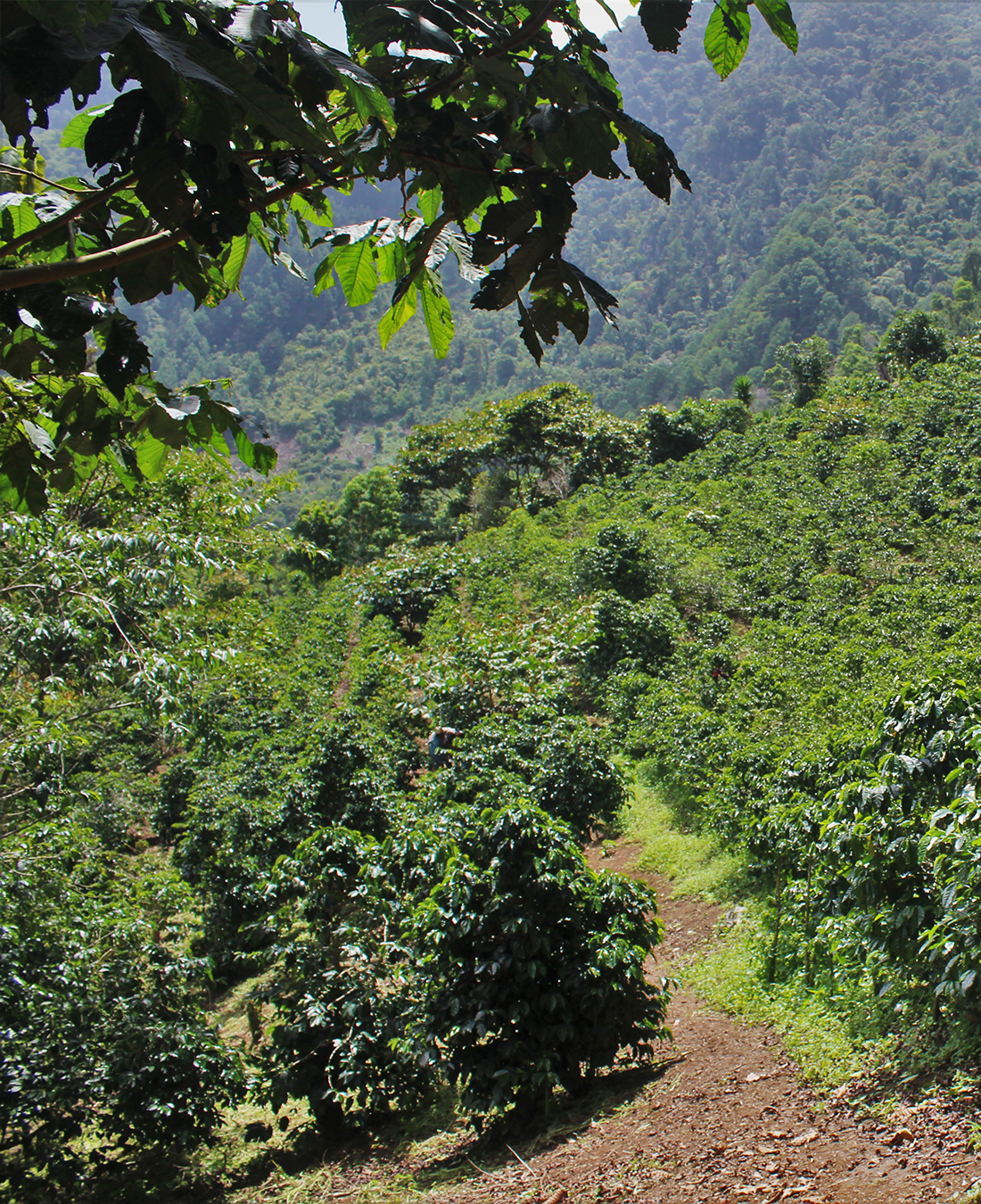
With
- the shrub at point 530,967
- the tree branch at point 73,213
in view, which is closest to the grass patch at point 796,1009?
the shrub at point 530,967

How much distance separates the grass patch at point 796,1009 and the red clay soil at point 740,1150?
0.42 feet

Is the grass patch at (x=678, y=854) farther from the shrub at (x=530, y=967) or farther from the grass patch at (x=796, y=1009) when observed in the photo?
the shrub at (x=530, y=967)

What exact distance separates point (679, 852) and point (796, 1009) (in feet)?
12.3

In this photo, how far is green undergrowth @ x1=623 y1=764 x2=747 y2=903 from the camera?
719 cm

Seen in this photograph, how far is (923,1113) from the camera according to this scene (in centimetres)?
289

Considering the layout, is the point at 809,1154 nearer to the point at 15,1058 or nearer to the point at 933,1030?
the point at 933,1030

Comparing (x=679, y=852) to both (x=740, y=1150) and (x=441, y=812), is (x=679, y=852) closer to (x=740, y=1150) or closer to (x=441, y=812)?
(x=441, y=812)

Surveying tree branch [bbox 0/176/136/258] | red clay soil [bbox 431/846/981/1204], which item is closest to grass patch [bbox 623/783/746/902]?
red clay soil [bbox 431/846/981/1204]

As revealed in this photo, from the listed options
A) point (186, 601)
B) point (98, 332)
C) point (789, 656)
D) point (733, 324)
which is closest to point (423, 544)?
point (789, 656)

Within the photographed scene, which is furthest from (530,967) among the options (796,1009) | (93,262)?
(93,262)

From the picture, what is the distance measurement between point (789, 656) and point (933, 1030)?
21.5 ft

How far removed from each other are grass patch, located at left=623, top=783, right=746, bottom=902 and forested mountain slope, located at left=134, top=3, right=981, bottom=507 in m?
65.9

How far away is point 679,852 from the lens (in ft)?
27.1

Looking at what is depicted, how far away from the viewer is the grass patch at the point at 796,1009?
3.62 meters
